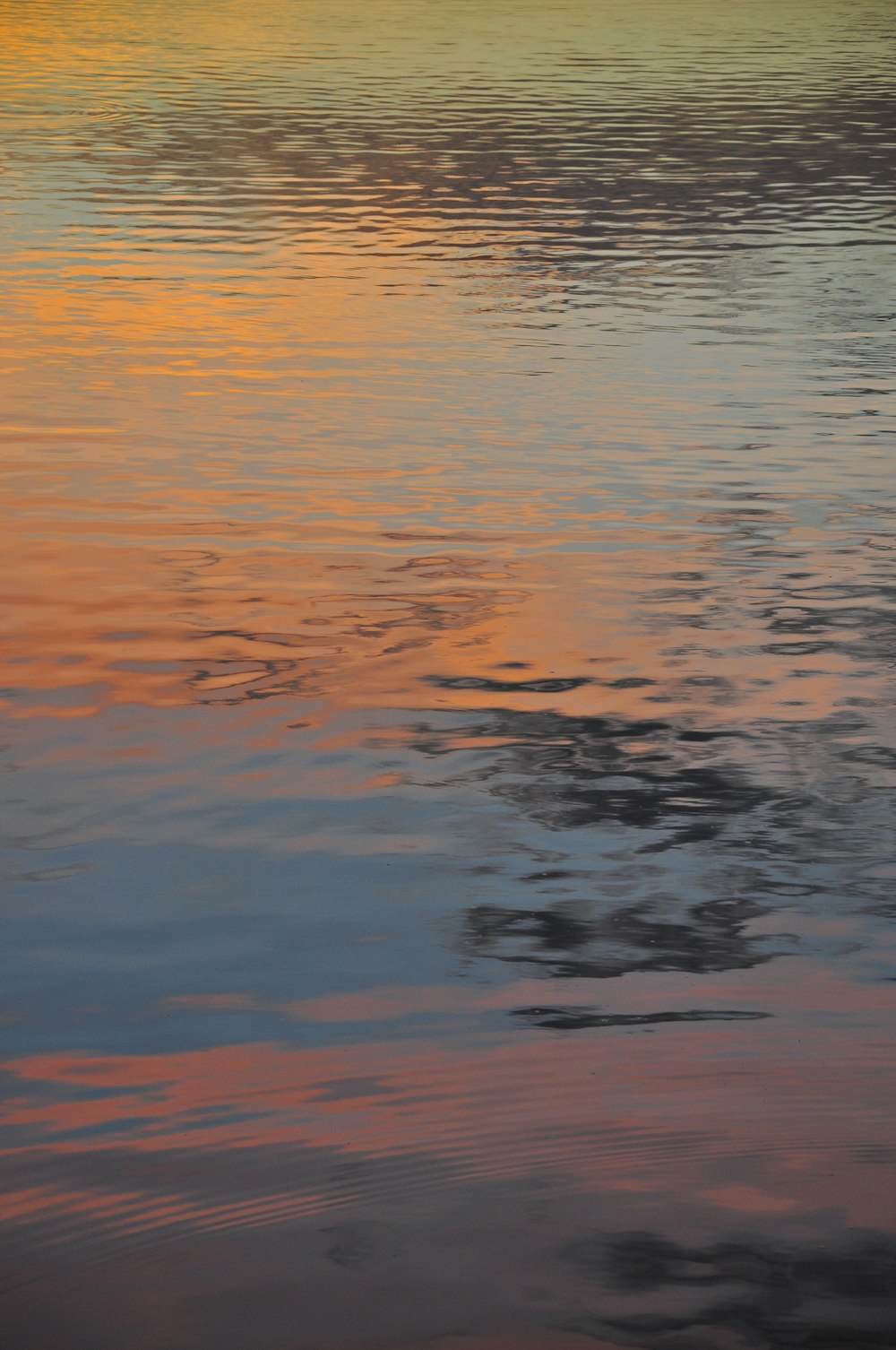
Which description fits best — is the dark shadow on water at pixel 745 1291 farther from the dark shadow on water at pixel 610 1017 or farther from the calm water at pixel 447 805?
the dark shadow on water at pixel 610 1017

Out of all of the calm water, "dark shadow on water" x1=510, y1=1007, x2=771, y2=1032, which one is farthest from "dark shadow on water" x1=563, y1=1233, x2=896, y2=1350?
"dark shadow on water" x1=510, y1=1007, x2=771, y2=1032

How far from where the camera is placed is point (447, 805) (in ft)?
18.7

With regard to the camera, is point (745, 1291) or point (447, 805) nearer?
point (745, 1291)

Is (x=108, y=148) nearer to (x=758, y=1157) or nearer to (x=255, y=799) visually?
(x=255, y=799)

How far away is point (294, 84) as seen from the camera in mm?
30250

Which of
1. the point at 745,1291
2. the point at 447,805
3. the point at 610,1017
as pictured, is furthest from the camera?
the point at 447,805

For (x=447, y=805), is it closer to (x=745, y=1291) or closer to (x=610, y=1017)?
(x=610, y=1017)

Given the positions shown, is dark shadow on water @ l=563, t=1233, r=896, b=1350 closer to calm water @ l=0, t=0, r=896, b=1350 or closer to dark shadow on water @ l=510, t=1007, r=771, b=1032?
calm water @ l=0, t=0, r=896, b=1350

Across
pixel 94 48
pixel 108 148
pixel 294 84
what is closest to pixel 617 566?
pixel 108 148

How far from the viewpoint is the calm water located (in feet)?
11.6

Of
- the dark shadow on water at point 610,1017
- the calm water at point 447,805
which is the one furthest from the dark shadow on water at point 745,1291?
the dark shadow on water at point 610,1017

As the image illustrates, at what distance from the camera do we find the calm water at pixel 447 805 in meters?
3.55

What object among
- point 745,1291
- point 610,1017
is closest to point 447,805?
point 610,1017

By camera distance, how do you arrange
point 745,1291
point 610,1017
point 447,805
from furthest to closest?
1. point 447,805
2. point 610,1017
3. point 745,1291
